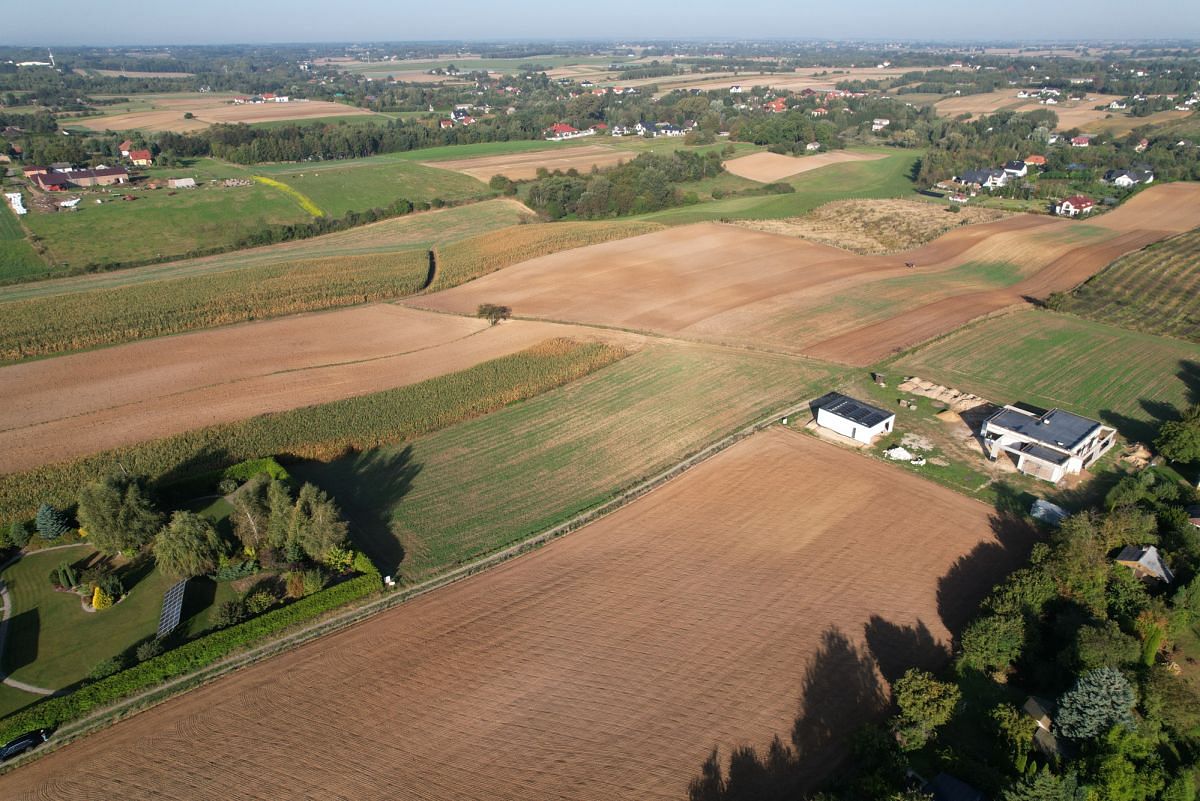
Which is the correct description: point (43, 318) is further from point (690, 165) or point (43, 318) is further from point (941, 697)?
point (690, 165)

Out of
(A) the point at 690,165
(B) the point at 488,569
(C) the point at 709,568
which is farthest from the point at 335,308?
(A) the point at 690,165

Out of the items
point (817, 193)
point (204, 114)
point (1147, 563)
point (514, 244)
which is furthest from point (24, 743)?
point (204, 114)

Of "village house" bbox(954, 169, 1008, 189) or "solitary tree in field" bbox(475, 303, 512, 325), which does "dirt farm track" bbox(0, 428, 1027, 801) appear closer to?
"solitary tree in field" bbox(475, 303, 512, 325)

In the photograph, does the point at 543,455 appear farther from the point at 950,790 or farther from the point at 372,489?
the point at 950,790

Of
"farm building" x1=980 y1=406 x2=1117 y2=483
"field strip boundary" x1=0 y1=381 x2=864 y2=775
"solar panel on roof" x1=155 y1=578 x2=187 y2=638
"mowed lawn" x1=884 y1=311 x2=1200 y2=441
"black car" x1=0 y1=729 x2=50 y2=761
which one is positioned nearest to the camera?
"black car" x1=0 y1=729 x2=50 y2=761

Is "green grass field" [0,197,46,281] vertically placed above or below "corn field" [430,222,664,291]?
above

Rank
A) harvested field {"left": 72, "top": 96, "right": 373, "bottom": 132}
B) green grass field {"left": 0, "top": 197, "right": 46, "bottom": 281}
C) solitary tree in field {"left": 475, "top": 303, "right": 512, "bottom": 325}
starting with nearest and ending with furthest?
1. solitary tree in field {"left": 475, "top": 303, "right": 512, "bottom": 325}
2. green grass field {"left": 0, "top": 197, "right": 46, "bottom": 281}
3. harvested field {"left": 72, "top": 96, "right": 373, "bottom": 132}

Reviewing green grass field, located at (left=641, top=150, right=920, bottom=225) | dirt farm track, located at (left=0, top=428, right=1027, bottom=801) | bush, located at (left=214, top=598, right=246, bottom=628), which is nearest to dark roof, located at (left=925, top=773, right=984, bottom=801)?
dirt farm track, located at (left=0, top=428, right=1027, bottom=801)

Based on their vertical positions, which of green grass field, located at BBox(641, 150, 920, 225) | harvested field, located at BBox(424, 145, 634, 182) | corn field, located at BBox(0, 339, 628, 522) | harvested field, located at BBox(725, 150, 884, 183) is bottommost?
corn field, located at BBox(0, 339, 628, 522)
